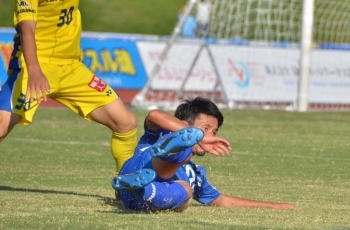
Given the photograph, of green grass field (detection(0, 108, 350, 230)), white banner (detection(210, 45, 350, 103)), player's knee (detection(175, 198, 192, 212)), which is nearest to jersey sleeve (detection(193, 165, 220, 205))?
green grass field (detection(0, 108, 350, 230))

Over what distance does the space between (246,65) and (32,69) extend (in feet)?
43.1

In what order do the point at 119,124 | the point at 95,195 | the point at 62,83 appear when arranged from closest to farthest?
1. the point at 62,83
2. the point at 119,124
3. the point at 95,195

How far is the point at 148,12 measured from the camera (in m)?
35.0

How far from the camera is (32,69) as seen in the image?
24.6 ft

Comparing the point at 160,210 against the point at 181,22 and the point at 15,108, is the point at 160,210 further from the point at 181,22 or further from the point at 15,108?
the point at 181,22

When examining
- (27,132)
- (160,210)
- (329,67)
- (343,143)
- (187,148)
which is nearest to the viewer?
(187,148)

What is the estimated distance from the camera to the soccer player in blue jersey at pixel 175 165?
6430 mm

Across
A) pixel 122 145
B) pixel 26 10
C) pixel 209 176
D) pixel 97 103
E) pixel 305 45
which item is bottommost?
pixel 305 45

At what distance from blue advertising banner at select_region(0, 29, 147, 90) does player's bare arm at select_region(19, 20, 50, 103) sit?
13.0 m

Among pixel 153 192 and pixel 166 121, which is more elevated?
pixel 166 121

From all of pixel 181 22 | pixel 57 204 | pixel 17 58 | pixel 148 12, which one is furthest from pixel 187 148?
pixel 148 12

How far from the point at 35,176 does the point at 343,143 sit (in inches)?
201

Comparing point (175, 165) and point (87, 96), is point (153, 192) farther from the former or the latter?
point (87, 96)

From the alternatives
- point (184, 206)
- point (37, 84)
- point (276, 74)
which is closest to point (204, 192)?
point (184, 206)
